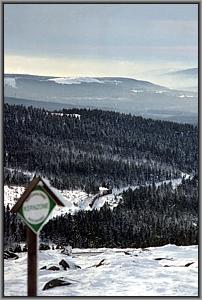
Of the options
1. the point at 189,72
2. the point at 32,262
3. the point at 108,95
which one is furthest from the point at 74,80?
the point at 32,262

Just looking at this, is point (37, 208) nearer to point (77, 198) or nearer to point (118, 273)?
point (77, 198)

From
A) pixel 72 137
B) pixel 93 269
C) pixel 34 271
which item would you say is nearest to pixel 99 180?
pixel 72 137

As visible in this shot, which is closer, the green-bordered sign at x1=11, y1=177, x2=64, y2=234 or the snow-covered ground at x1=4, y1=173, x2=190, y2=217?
the green-bordered sign at x1=11, y1=177, x2=64, y2=234

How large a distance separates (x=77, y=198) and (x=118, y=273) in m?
0.48

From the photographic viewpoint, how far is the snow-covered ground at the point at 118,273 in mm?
2945

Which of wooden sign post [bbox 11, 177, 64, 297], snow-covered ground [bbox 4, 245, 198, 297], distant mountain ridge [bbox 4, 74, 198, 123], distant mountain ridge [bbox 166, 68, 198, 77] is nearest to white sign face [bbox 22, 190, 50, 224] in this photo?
wooden sign post [bbox 11, 177, 64, 297]

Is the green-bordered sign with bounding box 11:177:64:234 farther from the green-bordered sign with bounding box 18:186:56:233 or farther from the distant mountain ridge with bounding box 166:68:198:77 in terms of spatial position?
the distant mountain ridge with bounding box 166:68:198:77

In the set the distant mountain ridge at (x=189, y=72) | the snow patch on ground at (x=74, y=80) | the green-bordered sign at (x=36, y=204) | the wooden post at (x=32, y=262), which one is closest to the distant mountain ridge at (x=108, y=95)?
the snow patch on ground at (x=74, y=80)

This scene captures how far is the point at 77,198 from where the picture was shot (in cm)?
307

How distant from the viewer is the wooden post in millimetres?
2604

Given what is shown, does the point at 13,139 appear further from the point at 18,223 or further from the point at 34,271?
the point at 34,271

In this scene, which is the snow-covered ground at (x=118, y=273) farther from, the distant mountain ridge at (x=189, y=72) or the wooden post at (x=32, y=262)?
the distant mountain ridge at (x=189, y=72)

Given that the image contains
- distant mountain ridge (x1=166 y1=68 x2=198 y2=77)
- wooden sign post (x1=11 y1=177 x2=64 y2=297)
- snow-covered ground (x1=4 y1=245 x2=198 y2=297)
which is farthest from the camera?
distant mountain ridge (x1=166 y1=68 x2=198 y2=77)

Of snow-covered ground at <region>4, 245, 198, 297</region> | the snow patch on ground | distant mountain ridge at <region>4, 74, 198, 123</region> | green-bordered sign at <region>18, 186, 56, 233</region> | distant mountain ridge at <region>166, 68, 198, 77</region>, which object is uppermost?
distant mountain ridge at <region>166, 68, 198, 77</region>
